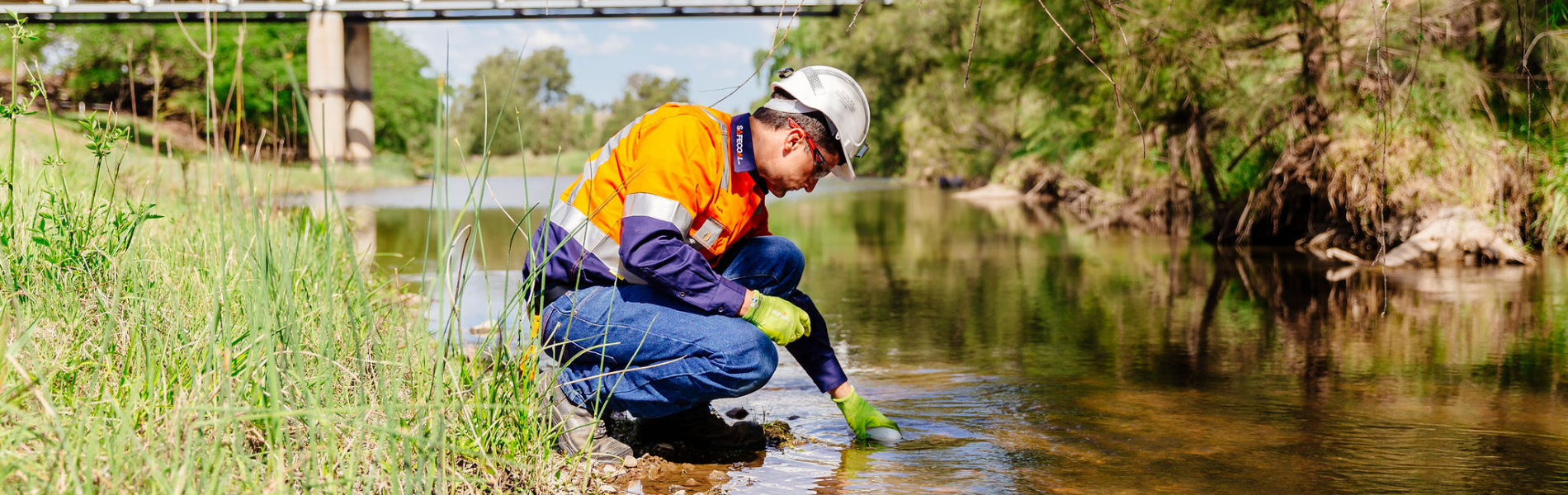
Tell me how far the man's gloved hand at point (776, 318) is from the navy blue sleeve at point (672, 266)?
0.07m

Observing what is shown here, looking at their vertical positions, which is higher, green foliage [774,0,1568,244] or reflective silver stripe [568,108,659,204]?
green foliage [774,0,1568,244]

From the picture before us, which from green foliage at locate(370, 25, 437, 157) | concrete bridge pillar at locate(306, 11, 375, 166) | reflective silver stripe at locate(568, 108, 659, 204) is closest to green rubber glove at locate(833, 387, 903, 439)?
reflective silver stripe at locate(568, 108, 659, 204)

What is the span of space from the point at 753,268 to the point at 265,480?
1.46 metres

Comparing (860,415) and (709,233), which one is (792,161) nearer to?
(709,233)

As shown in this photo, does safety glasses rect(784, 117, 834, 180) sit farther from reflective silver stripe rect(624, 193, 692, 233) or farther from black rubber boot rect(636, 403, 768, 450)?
black rubber boot rect(636, 403, 768, 450)

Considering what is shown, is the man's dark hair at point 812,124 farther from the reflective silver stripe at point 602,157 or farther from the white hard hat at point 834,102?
the reflective silver stripe at point 602,157

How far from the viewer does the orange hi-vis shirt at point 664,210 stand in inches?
105

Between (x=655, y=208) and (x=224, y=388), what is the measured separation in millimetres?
1008

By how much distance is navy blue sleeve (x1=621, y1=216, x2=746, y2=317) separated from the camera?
2.66 meters

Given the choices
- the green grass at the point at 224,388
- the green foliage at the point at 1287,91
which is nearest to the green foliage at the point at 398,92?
the green foliage at the point at 1287,91

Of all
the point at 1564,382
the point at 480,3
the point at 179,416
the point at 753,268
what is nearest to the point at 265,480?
the point at 179,416

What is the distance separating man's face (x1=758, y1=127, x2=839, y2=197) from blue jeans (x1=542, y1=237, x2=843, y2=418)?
0.39m

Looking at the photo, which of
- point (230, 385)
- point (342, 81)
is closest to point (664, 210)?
point (230, 385)

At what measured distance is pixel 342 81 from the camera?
29.6m
